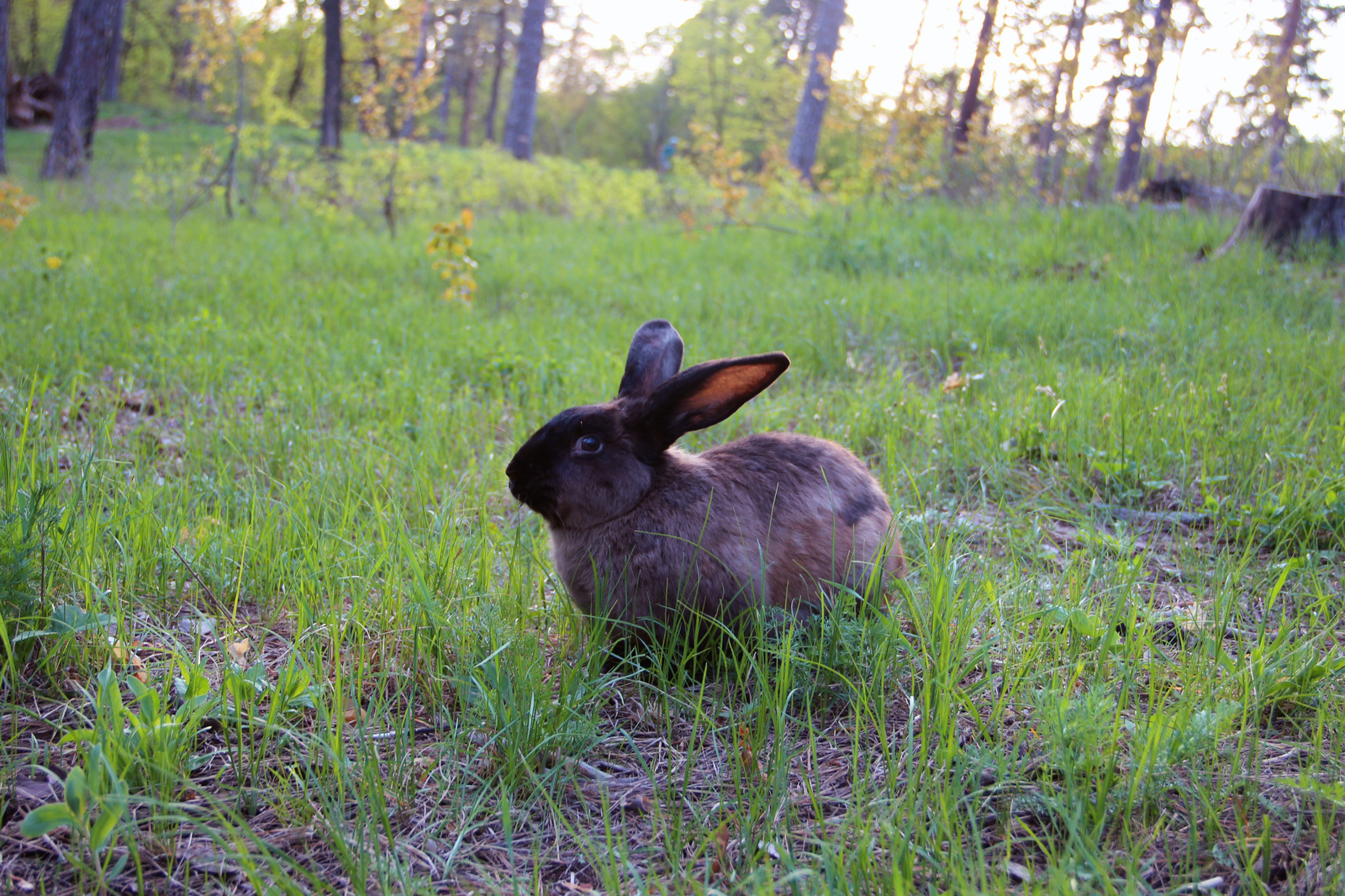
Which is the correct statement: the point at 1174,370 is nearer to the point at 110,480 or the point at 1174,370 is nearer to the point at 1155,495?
the point at 1155,495

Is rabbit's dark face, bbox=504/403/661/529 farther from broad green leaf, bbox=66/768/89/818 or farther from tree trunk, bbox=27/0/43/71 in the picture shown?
tree trunk, bbox=27/0/43/71

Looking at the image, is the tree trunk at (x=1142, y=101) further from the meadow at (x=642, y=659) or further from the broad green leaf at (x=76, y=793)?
the broad green leaf at (x=76, y=793)

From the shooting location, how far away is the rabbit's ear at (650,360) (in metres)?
2.67

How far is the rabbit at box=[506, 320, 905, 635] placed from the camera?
2.22 metres

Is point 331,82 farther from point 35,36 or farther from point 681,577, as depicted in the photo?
point 35,36

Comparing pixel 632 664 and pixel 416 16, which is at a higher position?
pixel 416 16

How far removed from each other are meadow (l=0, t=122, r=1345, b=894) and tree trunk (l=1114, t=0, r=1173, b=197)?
258 inches

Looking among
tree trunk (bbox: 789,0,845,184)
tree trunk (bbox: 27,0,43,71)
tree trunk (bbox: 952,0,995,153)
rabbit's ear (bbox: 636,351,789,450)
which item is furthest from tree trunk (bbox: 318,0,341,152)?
tree trunk (bbox: 27,0,43,71)

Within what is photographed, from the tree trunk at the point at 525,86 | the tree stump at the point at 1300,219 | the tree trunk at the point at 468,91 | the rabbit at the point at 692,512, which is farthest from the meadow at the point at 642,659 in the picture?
the tree trunk at the point at 468,91

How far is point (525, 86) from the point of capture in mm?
21641

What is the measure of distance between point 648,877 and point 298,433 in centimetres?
271

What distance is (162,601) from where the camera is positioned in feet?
7.45

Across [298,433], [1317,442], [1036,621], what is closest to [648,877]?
[1036,621]

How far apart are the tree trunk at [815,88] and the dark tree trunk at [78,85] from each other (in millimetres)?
11908
